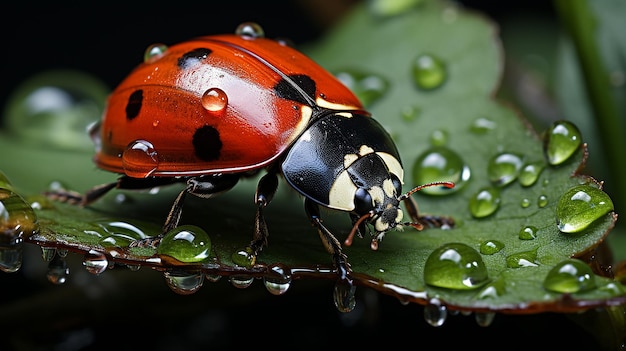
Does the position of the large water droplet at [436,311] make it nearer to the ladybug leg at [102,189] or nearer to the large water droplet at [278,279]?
the large water droplet at [278,279]

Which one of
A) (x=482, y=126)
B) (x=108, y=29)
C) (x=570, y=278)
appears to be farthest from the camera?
(x=108, y=29)

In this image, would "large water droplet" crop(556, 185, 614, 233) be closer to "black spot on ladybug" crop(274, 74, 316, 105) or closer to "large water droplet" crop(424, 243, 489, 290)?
"large water droplet" crop(424, 243, 489, 290)

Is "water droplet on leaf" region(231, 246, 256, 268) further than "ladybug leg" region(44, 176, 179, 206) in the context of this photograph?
No

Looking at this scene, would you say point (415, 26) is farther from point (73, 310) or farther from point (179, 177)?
point (73, 310)

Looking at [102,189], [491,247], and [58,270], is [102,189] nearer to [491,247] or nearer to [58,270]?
[58,270]

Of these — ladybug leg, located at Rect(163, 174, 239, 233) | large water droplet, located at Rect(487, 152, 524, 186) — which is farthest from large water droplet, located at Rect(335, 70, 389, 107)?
ladybug leg, located at Rect(163, 174, 239, 233)

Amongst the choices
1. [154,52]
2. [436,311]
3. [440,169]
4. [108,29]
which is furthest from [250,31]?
[108,29]
